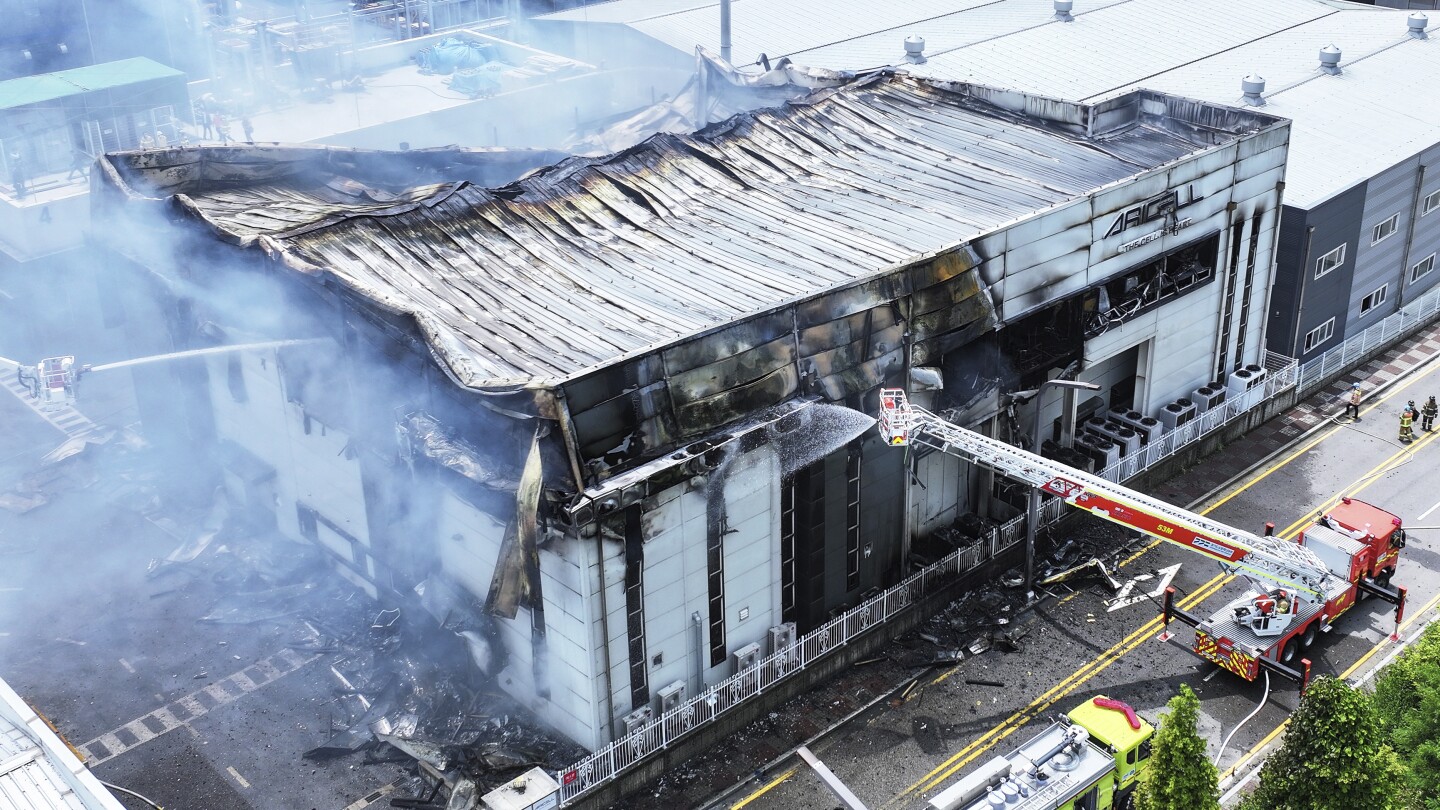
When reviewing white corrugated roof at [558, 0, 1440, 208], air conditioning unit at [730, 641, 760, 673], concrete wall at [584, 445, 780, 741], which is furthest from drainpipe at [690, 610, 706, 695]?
white corrugated roof at [558, 0, 1440, 208]

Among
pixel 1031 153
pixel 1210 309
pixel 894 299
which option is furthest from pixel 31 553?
pixel 1210 309

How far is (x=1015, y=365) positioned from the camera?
3512 cm

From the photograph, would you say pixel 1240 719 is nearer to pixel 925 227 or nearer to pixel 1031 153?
pixel 925 227

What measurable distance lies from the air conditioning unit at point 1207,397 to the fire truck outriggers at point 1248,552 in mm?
7325

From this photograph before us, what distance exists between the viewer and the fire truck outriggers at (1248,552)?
97.0 feet

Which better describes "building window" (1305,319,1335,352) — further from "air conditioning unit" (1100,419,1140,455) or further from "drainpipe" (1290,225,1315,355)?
"air conditioning unit" (1100,419,1140,455)

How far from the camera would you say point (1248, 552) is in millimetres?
29297

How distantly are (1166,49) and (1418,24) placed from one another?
9510 millimetres

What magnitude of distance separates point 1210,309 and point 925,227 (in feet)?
33.3

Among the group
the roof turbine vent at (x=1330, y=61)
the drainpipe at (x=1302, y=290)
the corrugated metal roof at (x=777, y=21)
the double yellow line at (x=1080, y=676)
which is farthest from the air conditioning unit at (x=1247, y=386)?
the corrugated metal roof at (x=777, y=21)

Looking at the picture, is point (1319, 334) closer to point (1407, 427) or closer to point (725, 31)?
point (1407, 427)

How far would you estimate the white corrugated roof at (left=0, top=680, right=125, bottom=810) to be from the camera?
70.0ft

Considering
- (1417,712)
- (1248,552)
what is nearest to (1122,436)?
(1248,552)

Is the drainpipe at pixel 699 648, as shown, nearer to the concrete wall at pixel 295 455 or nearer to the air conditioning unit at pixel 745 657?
the air conditioning unit at pixel 745 657
